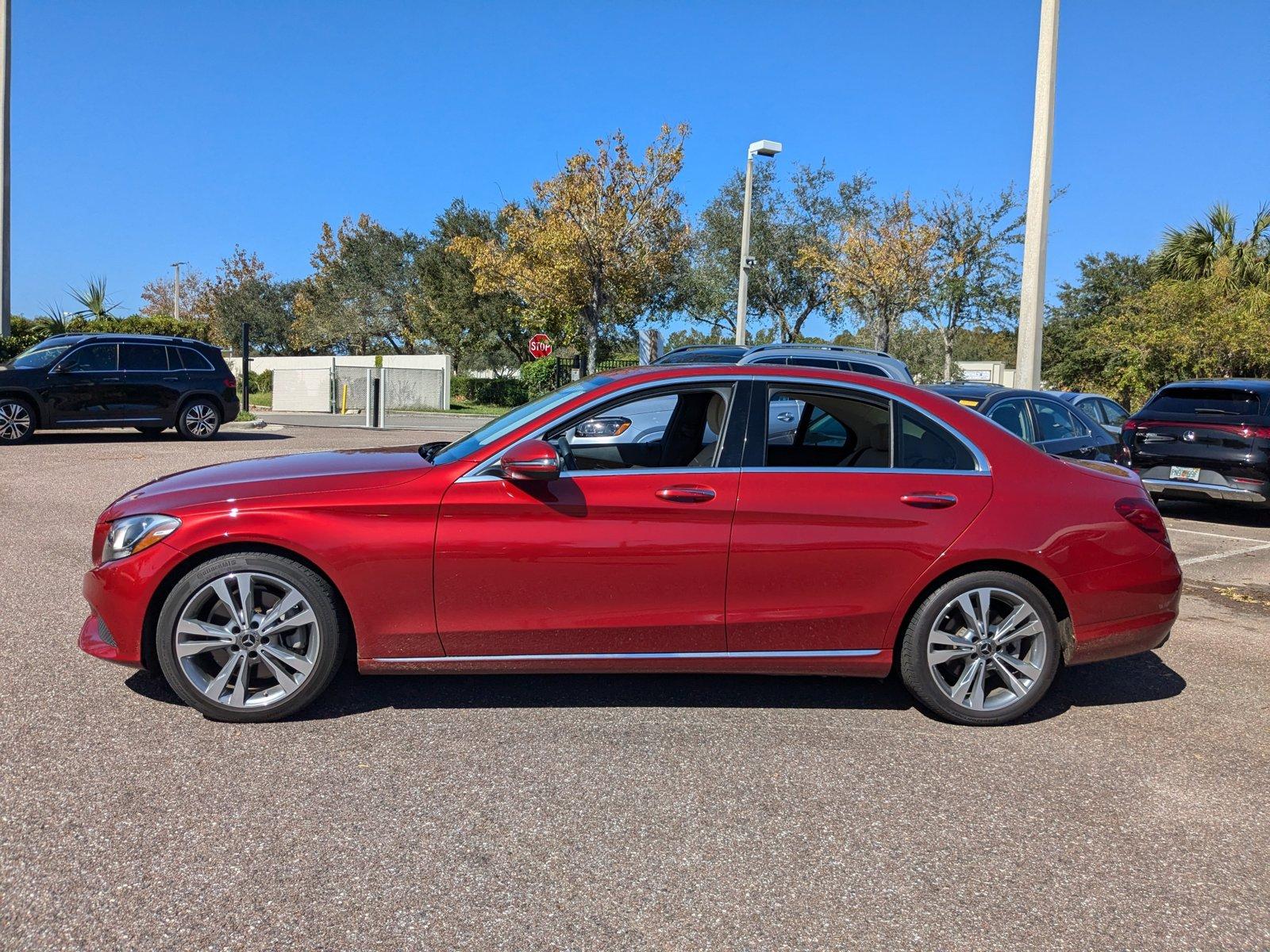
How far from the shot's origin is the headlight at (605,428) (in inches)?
203

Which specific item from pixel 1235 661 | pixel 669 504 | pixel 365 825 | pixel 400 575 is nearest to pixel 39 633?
pixel 400 575

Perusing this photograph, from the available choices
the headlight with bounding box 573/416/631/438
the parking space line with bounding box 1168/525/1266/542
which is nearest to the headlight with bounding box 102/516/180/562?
the headlight with bounding box 573/416/631/438

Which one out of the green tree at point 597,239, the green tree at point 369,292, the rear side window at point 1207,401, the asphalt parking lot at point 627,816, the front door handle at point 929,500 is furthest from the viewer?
the green tree at point 369,292

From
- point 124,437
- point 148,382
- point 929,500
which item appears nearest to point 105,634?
point 929,500

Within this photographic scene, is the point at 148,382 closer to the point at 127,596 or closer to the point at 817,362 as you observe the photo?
the point at 817,362

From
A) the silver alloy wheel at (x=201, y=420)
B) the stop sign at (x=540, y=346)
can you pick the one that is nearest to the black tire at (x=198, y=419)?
the silver alloy wheel at (x=201, y=420)

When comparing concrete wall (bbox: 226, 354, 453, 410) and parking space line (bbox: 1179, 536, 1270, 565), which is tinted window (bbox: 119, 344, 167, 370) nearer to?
parking space line (bbox: 1179, 536, 1270, 565)

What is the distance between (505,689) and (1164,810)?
2794 millimetres

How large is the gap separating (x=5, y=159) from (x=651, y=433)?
20739mm

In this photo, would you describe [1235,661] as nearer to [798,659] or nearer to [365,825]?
[798,659]

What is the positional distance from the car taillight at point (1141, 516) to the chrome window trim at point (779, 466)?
2.21 feet

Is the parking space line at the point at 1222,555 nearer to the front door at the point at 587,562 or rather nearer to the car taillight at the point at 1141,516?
the car taillight at the point at 1141,516

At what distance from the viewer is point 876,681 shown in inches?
206

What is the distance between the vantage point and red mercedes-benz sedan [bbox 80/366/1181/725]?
13.7ft
